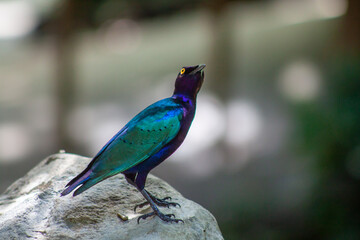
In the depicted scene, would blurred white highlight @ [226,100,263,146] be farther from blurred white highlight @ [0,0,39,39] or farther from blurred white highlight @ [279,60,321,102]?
blurred white highlight @ [0,0,39,39]

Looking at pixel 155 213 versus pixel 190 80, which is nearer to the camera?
pixel 155 213

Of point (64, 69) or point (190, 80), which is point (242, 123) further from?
point (190, 80)

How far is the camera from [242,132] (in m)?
11.6

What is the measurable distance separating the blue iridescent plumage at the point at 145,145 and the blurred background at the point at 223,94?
4.54m

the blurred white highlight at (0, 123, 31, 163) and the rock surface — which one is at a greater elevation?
the rock surface

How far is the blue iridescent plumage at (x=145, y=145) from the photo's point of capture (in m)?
4.03

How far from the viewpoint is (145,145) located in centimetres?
414

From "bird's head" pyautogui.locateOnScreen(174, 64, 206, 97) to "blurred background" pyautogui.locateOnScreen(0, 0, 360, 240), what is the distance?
445 cm

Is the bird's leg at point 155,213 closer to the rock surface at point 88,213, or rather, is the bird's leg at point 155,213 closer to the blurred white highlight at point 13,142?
the rock surface at point 88,213

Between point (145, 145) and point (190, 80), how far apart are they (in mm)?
678

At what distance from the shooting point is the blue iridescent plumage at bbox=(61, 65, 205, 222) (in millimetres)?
4027

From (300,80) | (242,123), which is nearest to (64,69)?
(242,123)

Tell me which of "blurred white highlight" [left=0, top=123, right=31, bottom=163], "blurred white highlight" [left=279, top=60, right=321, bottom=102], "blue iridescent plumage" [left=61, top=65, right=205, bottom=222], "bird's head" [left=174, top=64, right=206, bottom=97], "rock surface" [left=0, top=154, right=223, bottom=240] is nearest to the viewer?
"blue iridescent plumage" [left=61, top=65, right=205, bottom=222]

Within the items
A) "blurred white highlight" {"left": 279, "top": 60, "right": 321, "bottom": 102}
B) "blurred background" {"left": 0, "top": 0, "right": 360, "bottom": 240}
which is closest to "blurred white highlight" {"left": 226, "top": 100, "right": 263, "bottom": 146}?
"blurred background" {"left": 0, "top": 0, "right": 360, "bottom": 240}
